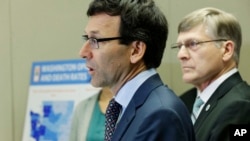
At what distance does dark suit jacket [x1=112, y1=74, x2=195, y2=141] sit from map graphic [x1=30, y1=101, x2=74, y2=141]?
158 centimetres

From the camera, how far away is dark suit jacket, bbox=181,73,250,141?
1.62m

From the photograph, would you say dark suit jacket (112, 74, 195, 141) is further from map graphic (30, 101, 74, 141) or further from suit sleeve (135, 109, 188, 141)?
map graphic (30, 101, 74, 141)

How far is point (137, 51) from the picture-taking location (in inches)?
53.1

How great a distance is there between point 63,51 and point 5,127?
31.3 inches

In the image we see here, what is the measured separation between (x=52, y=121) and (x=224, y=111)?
4.97 ft

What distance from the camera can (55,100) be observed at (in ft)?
9.57

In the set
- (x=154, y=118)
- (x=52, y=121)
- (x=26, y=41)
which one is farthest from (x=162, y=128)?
(x=26, y=41)

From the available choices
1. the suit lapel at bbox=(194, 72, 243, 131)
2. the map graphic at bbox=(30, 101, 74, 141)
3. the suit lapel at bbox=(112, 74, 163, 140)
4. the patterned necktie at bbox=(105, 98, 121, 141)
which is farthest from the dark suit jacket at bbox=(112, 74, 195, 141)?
the map graphic at bbox=(30, 101, 74, 141)

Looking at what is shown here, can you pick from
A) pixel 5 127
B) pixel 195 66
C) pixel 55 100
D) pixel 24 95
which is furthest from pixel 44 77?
pixel 195 66

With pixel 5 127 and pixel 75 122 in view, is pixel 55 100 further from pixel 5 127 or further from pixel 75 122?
pixel 5 127

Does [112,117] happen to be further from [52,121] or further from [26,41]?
[26,41]

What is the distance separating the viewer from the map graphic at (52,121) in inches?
110

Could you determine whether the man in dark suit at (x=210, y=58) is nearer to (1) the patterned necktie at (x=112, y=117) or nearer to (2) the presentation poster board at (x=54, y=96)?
(1) the patterned necktie at (x=112, y=117)

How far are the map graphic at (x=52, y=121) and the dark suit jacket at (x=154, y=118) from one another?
158 centimetres
